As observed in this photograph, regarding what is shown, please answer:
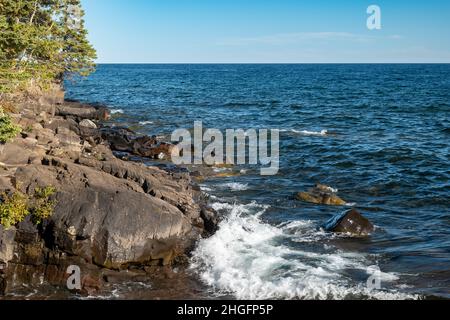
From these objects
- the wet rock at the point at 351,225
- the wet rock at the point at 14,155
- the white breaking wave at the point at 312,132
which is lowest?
the wet rock at the point at 351,225

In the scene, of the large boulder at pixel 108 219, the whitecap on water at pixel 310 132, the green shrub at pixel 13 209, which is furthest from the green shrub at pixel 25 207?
the whitecap on water at pixel 310 132

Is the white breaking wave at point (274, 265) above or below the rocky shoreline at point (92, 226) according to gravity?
below

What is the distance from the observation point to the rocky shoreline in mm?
15930

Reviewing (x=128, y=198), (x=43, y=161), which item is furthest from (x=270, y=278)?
(x=43, y=161)

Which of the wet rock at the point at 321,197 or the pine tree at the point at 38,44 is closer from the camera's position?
the pine tree at the point at 38,44

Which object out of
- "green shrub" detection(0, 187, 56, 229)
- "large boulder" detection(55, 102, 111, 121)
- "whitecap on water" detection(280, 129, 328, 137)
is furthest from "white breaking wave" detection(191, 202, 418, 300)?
"large boulder" detection(55, 102, 111, 121)

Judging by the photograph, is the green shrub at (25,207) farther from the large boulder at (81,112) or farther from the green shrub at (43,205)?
the large boulder at (81,112)

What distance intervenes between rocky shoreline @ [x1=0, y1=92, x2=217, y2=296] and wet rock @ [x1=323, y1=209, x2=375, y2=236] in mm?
5721

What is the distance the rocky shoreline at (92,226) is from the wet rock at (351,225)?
18.8 ft

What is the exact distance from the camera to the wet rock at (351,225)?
20.8 m

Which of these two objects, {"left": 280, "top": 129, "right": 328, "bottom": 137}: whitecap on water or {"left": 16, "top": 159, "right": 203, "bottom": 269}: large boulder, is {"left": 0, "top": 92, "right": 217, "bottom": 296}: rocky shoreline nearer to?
{"left": 16, "top": 159, "right": 203, "bottom": 269}: large boulder

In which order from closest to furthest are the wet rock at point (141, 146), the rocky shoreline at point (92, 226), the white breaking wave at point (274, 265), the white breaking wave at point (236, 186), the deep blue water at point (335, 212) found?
the white breaking wave at point (274, 265), the rocky shoreline at point (92, 226), the deep blue water at point (335, 212), the white breaking wave at point (236, 186), the wet rock at point (141, 146)

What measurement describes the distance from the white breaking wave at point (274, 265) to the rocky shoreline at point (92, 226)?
1.20 metres

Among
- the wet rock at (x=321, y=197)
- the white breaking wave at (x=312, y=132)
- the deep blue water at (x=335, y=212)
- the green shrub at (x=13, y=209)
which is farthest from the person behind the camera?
the white breaking wave at (x=312, y=132)
